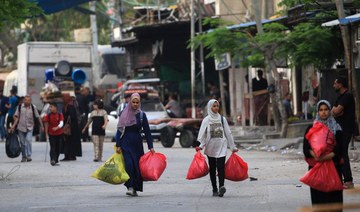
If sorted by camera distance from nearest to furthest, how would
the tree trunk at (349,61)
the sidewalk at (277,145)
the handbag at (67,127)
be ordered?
1. the tree trunk at (349,61)
2. the handbag at (67,127)
3. the sidewalk at (277,145)

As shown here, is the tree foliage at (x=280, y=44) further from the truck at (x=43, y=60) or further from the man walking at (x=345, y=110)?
the man walking at (x=345, y=110)

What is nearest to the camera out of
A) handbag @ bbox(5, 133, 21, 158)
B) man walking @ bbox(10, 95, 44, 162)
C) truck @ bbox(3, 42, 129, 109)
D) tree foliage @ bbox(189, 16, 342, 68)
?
handbag @ bbox(5, 133, 21, 158)

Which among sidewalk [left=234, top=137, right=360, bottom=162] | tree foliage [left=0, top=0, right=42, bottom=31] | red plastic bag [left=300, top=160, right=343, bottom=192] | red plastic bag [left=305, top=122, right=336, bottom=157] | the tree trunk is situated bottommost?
sidewalk [left=234, top=137, right=360, bottom=162]

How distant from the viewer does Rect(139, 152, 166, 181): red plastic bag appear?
53.0 feet

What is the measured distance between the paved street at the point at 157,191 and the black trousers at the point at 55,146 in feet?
0.83

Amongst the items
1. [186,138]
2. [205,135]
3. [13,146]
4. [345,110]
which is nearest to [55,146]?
[13,146]

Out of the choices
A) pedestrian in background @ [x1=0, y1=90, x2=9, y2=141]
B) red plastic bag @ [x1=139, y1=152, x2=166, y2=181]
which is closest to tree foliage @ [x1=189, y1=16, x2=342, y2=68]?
pedestrian in background @ [x1=0, y1=90, x2=9, y2=141]

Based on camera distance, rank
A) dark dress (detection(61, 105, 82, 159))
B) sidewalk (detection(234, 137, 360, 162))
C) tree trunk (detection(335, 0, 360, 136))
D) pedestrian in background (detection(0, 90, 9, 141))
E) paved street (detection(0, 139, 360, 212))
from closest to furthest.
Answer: paved street (detection(0, 139, 360, 212)) < tree trunk (detection(335, 0, 360, 136)) < dark dress (detection(61, 105, 82, 159)) < sidewalk (detection(234, 137, 360, 162)) < pedestrian in background (detection(0, 90, 9, 141))

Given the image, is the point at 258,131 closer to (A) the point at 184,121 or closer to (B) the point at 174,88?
(A) the point at 184,121

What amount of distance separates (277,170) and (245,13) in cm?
2196

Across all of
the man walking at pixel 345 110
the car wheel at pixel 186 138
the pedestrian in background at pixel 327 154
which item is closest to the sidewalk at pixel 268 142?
the car wheel at pixel 186 138

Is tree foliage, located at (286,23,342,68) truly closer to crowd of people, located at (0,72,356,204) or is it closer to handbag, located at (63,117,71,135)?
crowd of people, located at (0,72,356,204)

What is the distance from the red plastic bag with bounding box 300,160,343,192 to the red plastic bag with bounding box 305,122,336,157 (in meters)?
0.16

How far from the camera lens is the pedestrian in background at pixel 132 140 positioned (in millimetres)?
16391
